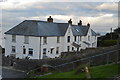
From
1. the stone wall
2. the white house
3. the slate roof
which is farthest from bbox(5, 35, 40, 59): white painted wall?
the stone wall

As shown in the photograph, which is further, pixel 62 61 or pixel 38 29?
pixel 38 29

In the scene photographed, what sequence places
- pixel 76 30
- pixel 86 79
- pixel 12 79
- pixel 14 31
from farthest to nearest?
1. pixel 76 30
2. pixel 14 31
3. pixel 12 79
4. pixel 86 79

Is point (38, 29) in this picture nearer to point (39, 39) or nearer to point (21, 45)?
point (39, 39)

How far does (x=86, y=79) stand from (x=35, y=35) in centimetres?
2154

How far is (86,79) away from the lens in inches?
481

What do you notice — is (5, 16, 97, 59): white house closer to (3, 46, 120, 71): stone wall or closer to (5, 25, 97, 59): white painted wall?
(5, 25, 97, 59): white painted wall

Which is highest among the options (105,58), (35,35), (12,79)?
(35,35)

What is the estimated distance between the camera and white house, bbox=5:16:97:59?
33094 mm

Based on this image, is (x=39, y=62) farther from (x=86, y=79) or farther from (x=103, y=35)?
(x=103, y=35)

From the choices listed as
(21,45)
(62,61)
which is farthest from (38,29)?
(62,61)

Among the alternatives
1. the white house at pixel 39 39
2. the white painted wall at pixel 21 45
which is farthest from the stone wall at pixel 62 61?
the white house at pixel 39 39

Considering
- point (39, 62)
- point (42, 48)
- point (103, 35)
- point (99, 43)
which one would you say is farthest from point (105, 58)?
point (103, 35)

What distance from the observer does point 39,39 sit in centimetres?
3272

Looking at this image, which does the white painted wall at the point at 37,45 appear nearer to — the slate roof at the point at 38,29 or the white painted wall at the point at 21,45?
the white painted wall at the point at 21,45
